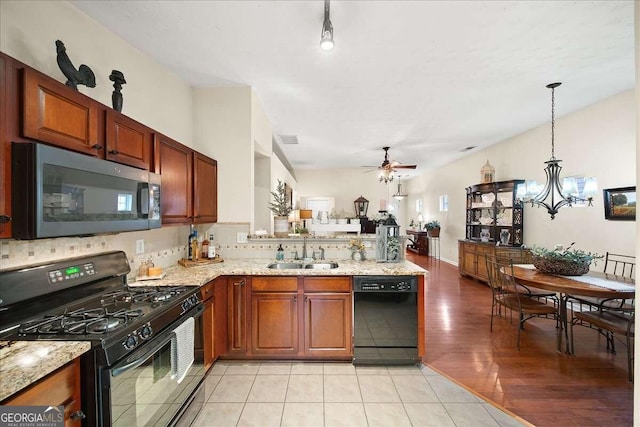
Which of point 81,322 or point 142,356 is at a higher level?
point 81,322

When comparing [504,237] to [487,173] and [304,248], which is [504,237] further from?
[304,248]

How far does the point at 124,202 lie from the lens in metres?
1.68

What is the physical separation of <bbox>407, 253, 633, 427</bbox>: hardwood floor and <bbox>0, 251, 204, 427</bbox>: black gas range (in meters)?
2.26

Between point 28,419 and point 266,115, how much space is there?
3.80m

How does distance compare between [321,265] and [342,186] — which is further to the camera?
[342,186]

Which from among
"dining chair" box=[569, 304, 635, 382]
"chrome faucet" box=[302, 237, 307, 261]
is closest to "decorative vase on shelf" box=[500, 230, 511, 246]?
"dining chair" box=[569, 304, 635, 382]

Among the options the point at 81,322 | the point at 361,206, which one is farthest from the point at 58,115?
the point at 361,206

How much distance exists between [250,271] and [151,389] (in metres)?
1.18

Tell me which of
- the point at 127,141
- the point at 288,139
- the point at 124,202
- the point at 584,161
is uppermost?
the point at 288,139

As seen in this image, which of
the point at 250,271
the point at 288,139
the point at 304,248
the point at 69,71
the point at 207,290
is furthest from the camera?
the point at 288,139

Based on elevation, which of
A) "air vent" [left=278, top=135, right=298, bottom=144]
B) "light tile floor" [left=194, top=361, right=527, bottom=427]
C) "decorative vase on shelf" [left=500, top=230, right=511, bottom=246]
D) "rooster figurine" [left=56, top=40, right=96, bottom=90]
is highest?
"air vent" [left=278, top=135, right=298, bottom=144]

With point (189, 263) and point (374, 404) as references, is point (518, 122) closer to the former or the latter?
point (374, 404)

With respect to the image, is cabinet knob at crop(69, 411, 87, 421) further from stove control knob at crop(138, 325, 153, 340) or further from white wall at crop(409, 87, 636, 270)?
white wall at crop(409, 87, 636, 270)

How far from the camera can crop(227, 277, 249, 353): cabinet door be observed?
8.41 ft
